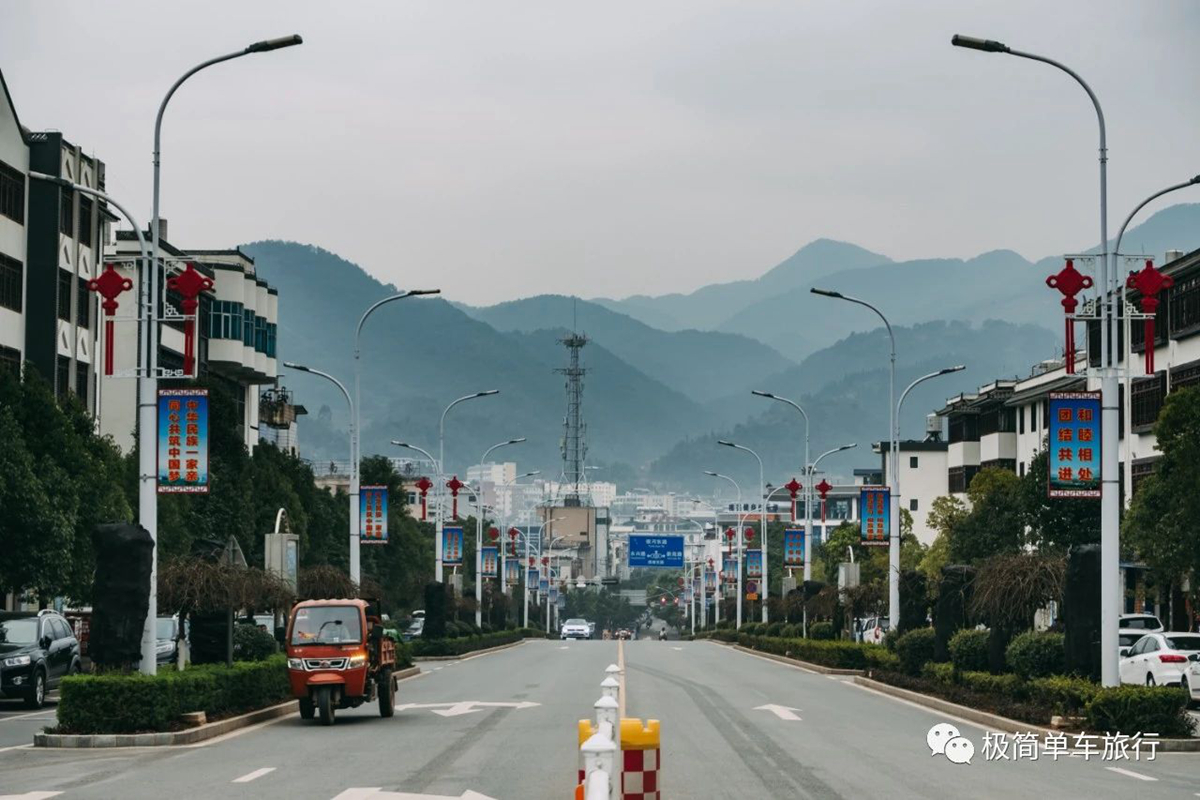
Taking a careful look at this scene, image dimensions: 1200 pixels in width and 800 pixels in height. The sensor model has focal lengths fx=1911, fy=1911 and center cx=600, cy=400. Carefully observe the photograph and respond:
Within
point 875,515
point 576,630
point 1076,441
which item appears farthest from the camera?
point 576,630

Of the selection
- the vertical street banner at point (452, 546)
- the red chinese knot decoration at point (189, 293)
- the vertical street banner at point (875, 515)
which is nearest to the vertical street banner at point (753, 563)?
the vertical street banner at point (452, 546)

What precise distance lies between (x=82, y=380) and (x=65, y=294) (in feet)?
12.4

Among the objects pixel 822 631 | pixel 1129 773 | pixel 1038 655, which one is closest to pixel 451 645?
pixel 822 631

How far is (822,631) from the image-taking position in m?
62.1

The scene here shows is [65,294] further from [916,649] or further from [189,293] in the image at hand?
[189,293]

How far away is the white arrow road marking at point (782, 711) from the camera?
31.2m

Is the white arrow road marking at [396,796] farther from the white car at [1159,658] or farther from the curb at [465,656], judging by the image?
the curb at [465,656]

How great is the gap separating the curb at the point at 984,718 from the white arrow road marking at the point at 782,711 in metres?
2.72

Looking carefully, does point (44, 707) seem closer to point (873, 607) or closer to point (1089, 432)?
point (1089, 432)

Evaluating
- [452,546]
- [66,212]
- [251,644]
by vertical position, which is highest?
[66,212]

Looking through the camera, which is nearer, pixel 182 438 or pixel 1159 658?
pixel 182 438

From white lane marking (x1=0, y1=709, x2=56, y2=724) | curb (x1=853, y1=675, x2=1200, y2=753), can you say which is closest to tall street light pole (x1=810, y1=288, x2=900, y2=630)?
curb (x1=853, y1=675, x2=1200, y2=753)

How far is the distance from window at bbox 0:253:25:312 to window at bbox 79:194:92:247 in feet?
14.1

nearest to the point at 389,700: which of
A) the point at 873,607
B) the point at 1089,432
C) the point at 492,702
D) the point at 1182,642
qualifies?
the point at 492,702
